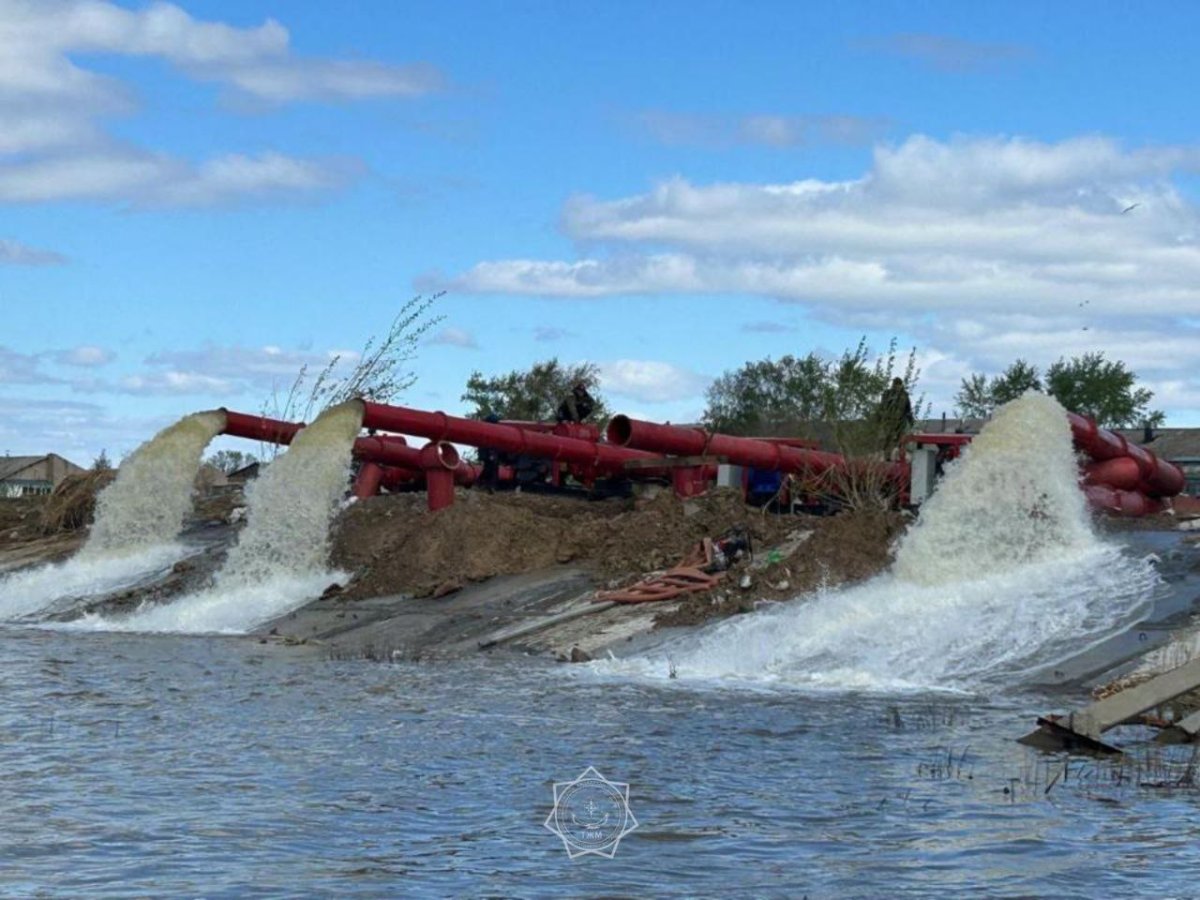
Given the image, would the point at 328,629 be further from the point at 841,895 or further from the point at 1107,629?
the point at 841,895

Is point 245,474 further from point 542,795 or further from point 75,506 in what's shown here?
point 542,795

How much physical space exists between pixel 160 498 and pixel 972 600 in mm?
18469

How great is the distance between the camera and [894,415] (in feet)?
104

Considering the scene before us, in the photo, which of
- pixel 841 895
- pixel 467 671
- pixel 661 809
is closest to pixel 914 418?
pixel 467 671

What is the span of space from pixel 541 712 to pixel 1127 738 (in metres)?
5.02

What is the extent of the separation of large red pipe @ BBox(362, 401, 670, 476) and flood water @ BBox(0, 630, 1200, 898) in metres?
12.5

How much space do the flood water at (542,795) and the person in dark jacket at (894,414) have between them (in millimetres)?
13219

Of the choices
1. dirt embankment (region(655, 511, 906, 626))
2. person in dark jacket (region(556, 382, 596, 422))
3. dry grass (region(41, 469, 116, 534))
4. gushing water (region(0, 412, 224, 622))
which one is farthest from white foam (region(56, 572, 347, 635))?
dry grass (region(41, 469, 116, 534))

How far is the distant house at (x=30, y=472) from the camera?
6594 cm

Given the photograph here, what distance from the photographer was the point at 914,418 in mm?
32781

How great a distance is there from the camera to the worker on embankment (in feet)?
103

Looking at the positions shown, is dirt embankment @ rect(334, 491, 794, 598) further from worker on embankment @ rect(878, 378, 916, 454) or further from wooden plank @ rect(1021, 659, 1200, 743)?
wooden plank @ rect(1021, 659, 1200, 743)

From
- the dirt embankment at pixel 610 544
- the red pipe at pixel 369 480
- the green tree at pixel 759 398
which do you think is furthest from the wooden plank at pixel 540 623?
the green tree at pixel 759 398

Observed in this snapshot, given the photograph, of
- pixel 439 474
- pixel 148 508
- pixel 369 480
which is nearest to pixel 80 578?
pixel 148 508
